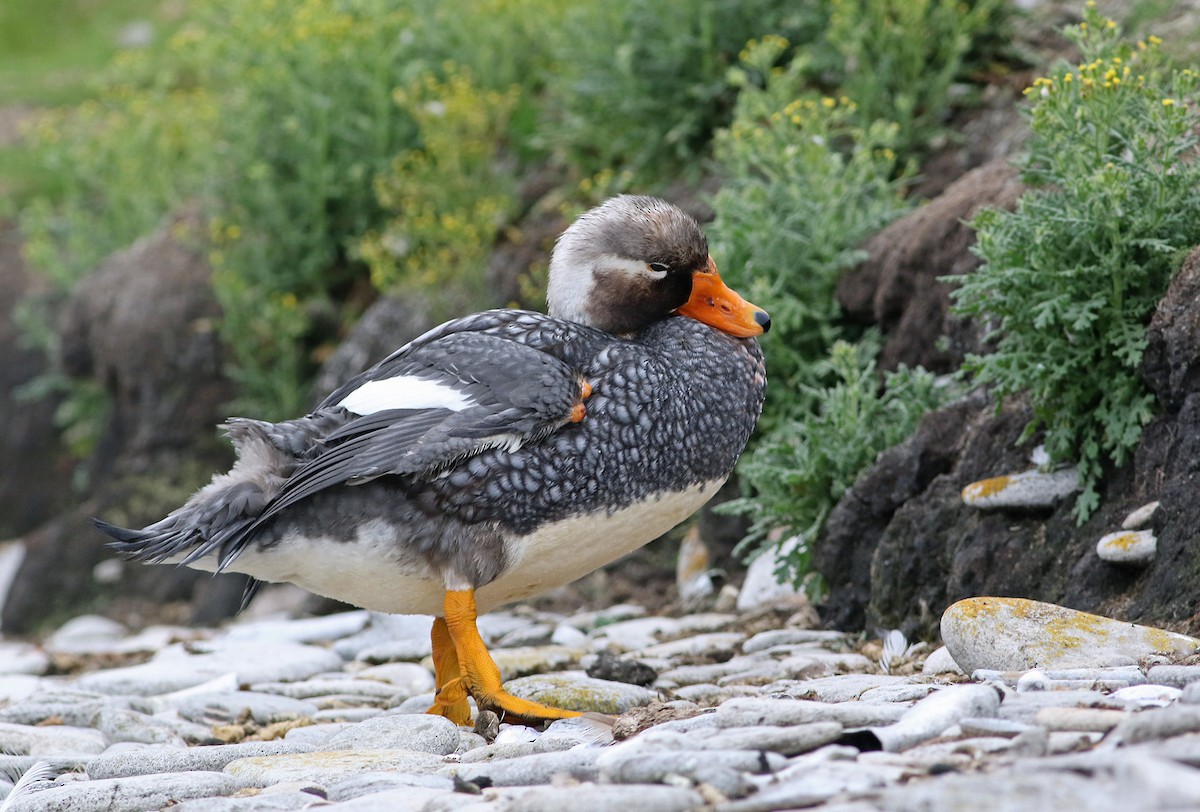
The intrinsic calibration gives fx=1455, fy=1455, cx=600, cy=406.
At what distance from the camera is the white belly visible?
4.85 meters

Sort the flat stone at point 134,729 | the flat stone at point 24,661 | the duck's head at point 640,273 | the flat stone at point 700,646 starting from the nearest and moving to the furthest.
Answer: the duck's head at point 640,273
the flat stone at point 134,729
the flat stone at point 700,646
the flat stone at point 24,661

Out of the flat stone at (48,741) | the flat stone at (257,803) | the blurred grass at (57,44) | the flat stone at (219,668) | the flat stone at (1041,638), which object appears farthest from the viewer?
the blurred grass at (57,44)

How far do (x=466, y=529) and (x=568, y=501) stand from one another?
0.35m

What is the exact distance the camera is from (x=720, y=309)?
541 centimetres

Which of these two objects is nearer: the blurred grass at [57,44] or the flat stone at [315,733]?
the flat stone at [315,733]

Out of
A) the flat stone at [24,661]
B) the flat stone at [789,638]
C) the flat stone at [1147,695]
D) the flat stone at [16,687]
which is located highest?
the flat stone at [1147,695]

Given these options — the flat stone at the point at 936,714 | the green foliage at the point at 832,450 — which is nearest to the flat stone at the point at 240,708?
the green foliage at the point at 832,450

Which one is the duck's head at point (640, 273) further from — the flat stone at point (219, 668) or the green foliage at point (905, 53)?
the green foliage at point (905, 53)

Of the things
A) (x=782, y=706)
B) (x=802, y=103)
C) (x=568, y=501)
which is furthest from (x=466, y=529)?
(x=802, y=103)

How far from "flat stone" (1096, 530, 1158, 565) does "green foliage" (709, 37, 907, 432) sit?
7.19 ft

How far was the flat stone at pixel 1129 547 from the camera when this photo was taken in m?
A: 4.76

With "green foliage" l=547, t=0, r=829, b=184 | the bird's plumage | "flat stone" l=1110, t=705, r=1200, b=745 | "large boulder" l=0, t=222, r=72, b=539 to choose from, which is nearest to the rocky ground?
"flat stone" l=1110, t=705, r=1200, b=745

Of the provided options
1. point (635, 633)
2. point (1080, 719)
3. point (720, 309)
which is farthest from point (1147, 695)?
point (635, 633)

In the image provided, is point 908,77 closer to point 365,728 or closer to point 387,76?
point 387,76
